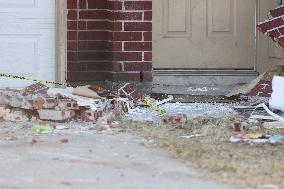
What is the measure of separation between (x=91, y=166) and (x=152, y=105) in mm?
2970

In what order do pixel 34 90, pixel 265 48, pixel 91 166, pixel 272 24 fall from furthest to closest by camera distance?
pixel 265 48
pixel 272 24
pixel 34 90
pixel 91 166

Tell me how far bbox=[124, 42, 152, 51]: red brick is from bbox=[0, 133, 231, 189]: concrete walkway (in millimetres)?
2489

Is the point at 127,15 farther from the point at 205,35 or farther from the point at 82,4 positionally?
the point at 205,35

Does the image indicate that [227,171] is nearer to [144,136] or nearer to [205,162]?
[205,162]

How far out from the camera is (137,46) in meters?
8.46

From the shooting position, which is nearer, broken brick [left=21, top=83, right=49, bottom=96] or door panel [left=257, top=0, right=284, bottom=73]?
broken brick [left=21, top=83, right=49, bottom=96]

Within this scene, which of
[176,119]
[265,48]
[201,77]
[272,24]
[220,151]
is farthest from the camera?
[265,48]

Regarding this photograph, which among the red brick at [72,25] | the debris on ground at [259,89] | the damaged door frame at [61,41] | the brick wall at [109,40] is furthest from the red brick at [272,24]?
the damaged door frame at [61,41]

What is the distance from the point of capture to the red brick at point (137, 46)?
8.45 meters

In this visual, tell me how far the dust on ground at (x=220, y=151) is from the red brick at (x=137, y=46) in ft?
5.69

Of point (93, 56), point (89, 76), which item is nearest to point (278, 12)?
point (93, 56)

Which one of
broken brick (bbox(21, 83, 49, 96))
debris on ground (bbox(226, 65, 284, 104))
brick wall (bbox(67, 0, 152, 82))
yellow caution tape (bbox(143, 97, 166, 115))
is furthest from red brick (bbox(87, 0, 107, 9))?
debris on ground (bbox(226, 65, 284, 104))

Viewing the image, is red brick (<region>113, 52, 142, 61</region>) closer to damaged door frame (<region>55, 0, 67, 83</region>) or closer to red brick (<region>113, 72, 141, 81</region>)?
red brick (<region>113, 72, 141, 81</region>)

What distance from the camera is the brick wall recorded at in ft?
27.7
